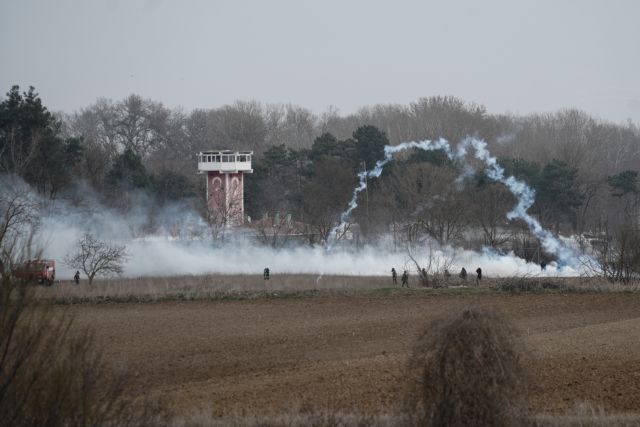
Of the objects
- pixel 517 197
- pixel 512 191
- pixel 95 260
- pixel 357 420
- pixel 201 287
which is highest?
pixel 512 191

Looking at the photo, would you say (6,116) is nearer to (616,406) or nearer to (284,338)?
(284,338)

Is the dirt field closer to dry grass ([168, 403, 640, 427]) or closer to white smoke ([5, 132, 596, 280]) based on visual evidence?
dry grass ([168, 403, 640, 427])

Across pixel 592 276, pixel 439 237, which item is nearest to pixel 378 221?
pixel 439 237

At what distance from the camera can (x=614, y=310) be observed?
125 feet

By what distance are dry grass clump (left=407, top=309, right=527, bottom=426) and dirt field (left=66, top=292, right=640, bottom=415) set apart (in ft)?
2.51

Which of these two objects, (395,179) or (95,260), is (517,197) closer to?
(395,179)

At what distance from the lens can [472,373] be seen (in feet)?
51.1

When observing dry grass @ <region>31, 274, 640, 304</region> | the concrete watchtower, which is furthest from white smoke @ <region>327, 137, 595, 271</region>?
the concrete watchtower

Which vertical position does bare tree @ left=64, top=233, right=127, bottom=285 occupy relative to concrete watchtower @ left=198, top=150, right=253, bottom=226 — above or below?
below

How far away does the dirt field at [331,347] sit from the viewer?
21.4 meters

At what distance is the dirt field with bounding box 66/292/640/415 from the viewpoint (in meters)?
21.4

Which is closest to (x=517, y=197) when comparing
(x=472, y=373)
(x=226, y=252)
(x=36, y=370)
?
(x=226, y=252)

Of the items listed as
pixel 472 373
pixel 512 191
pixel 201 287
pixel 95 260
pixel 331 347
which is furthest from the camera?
pixel 512 191

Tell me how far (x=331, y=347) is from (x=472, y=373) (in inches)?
586
